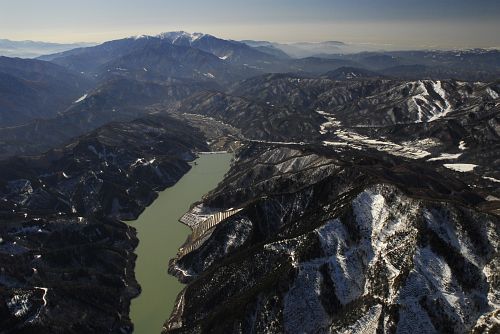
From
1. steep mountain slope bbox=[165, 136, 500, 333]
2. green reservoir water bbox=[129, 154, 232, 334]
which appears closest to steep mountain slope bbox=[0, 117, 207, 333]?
green reservoir water bbox=[129, 154, 232, 334]

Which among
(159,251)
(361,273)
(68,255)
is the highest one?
(361,273)

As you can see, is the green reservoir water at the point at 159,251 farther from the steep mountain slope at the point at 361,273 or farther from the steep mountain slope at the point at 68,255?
the steep mountain slope at the point at 361,273

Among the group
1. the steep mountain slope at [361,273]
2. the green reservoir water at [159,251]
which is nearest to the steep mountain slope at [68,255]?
the green reservoir water at [159,251]

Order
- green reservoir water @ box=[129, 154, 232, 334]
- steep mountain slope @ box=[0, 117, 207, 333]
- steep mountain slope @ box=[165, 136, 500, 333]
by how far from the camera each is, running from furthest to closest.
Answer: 1. green reservoir water @ box=[129, 154, 232, 334]
2. steep mountain slope @ box=[0, 117, 207, 333]
3. steep mountain slope @ box=[165, 136, 500, 333]

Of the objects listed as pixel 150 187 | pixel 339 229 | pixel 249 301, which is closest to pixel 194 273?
pixel 249 301

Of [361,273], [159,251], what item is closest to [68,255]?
[159,251]

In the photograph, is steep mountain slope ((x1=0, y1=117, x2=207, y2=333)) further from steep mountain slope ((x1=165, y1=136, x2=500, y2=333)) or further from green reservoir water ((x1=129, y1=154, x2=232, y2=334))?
steep mountain slope ((x1=165, y1=136, x2=500, y2=333))

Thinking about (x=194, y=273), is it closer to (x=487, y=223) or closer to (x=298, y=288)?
(x=298, y=288)

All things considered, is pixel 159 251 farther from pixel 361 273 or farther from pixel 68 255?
pixel 361 273
